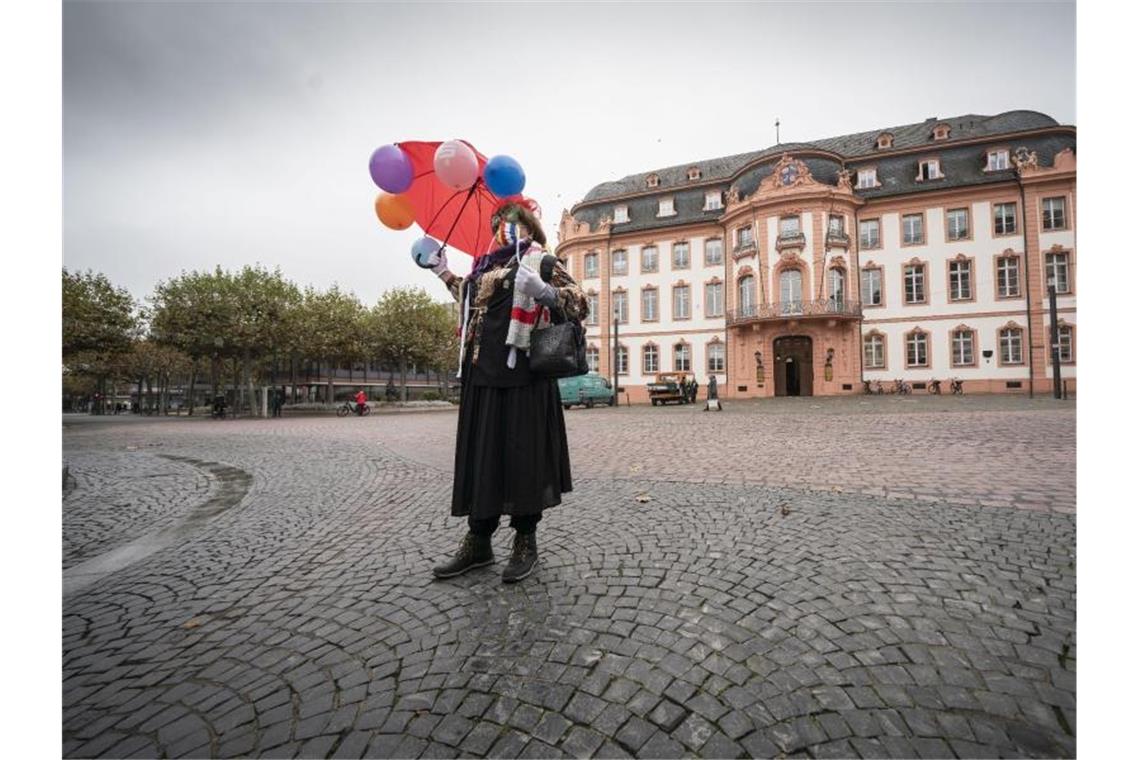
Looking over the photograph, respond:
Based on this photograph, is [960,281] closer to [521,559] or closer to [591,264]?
[591,264]

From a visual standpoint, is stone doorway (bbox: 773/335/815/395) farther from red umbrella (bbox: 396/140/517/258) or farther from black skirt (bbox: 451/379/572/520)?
black skirt (bbox: 451/379/572/520)

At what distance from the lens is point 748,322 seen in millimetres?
28984

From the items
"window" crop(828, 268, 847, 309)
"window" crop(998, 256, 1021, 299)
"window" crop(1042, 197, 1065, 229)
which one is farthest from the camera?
"window" crop(828, 268, 847, 309)

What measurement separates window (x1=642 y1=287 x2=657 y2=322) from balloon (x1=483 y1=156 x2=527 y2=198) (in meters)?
31.8

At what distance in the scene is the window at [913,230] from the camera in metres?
28.1

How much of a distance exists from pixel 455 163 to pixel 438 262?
1.83 ft

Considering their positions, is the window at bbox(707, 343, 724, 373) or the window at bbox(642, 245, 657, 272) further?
the window at bbox(642, 245, 657, 272)

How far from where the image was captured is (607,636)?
203cm

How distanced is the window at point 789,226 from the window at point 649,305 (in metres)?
8.86

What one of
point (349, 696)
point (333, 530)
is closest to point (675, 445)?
point (333, 530)

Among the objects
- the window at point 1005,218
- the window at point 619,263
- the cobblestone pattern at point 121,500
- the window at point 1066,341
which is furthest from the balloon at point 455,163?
the window at point 1005,218

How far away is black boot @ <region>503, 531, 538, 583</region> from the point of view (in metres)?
2.65

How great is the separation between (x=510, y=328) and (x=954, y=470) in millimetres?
5391

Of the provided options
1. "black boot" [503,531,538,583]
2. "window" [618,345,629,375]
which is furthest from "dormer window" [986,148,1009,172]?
"black boot" [503,531,538,583]
